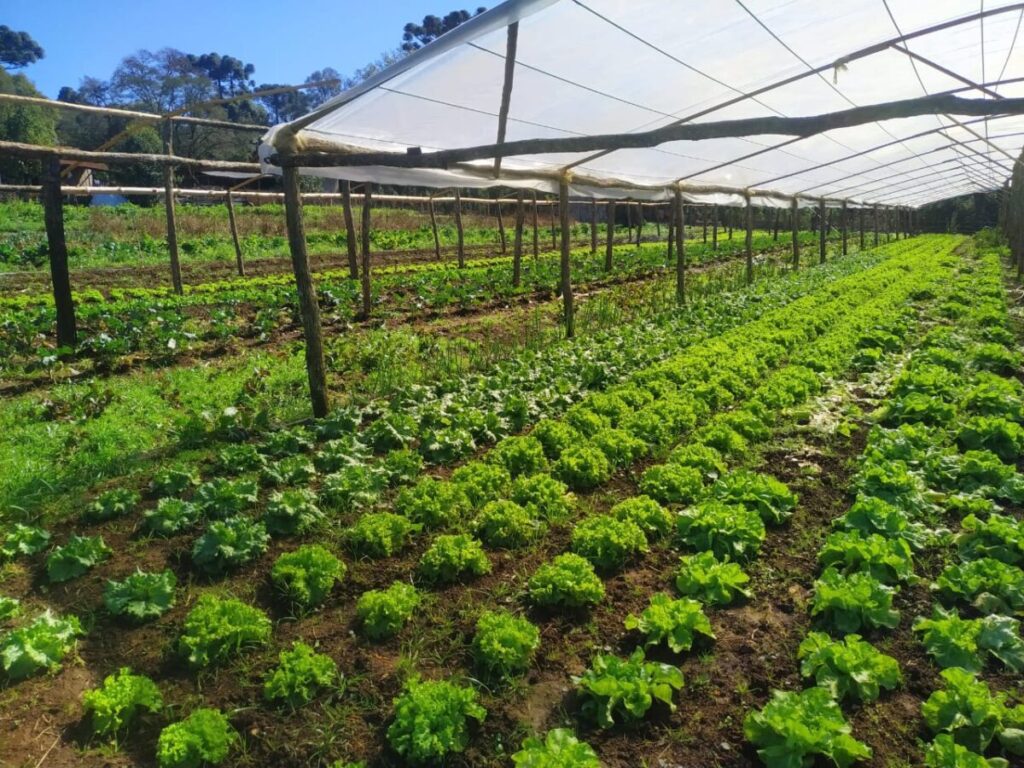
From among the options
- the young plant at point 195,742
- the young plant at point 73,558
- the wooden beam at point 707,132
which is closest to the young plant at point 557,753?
the young plant at point 195,742

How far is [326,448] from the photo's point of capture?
6.96m

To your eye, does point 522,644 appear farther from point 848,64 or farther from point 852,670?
point 848,64

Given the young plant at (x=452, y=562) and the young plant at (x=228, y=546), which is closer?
the young plant at (x=452, y=562)

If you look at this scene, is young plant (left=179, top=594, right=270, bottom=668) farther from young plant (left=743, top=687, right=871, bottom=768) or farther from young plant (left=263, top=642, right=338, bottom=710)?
young plant (left=743, top=687, right=871, bottom=768)

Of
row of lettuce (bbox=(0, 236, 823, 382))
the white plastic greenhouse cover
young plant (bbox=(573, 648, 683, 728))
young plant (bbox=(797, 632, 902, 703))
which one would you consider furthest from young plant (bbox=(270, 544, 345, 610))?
row of lettuce (bbox=(0, 236, 823, 382))

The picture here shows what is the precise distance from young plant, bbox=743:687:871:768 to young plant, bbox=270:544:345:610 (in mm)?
2863

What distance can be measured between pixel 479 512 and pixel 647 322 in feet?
29.2

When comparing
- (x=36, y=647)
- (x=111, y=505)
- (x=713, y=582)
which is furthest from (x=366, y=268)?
(x=713, y=582)

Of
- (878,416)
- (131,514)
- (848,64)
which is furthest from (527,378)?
(848,64)

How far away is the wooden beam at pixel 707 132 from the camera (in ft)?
16.3

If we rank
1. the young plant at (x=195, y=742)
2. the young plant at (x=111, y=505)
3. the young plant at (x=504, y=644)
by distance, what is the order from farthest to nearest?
the young plant at (x=111, y=505) → the young plant at (x=504, y=644) → the young plant at (x=195, y=742)

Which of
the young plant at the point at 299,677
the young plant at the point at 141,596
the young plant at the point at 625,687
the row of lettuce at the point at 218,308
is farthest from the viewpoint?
the row of lettuce at the point at 218,308

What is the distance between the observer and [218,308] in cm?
1438

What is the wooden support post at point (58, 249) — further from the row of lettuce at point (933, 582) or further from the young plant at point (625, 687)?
the row of lettuce at point (933, 582)
